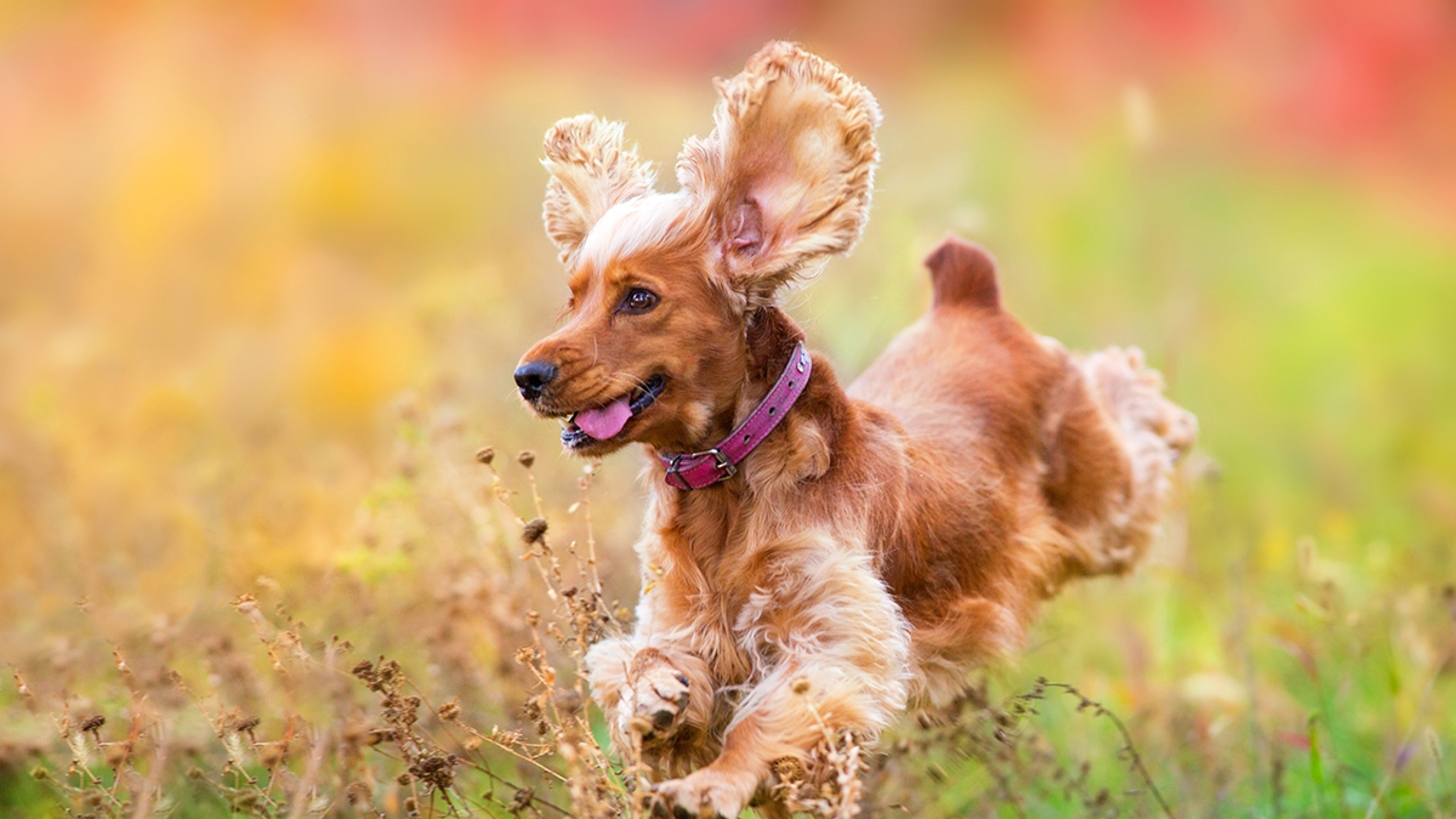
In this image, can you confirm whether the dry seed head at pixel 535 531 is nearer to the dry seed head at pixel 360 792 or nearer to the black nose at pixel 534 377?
the black nose at pixel 534 377

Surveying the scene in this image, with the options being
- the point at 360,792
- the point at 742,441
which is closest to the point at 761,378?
the point at 742,441

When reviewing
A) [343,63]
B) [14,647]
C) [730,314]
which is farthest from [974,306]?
[343,63]

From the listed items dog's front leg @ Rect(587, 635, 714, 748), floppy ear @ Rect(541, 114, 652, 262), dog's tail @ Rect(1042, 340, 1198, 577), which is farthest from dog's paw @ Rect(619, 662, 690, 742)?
dog's tail @ Rect(1042, 340, 1198, 577)

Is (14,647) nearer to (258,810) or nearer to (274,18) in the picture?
(258,810)

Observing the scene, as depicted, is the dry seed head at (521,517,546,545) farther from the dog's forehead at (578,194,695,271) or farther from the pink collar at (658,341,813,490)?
the dog's forehead at (578,194,695,271)

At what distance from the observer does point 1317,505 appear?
991cm

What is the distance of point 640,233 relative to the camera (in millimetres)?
4000

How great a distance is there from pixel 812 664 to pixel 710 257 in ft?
3.73

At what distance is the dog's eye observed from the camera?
389 centimetres

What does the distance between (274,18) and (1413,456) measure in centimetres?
915

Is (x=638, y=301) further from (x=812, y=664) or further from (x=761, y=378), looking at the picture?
(x=812, y=664)

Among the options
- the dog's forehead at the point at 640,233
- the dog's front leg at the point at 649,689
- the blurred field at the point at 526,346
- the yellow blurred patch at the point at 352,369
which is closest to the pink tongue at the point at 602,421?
the dog's forehead at the point at 640,233

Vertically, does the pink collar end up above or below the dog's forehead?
below

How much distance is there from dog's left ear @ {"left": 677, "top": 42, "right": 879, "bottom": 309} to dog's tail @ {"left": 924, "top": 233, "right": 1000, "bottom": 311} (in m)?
1.68
